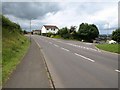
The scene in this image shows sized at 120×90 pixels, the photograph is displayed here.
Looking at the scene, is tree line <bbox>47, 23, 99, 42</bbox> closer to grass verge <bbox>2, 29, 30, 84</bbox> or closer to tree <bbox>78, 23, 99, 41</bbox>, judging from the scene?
tree <bbox>78, 23, 99, 41</bbox>

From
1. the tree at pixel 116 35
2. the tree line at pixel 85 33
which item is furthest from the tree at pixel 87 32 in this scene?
the tree at pixel 116 35

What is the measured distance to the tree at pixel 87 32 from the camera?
265 ft

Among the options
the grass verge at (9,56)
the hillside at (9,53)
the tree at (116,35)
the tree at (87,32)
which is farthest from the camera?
the tree at (87,32)

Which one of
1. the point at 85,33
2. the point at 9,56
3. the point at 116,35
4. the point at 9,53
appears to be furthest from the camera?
the point at 85,33

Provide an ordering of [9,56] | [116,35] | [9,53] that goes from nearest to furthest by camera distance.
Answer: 1. [9,56]
2. [9,53]
3. [116,35]

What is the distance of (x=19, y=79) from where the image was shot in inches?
390

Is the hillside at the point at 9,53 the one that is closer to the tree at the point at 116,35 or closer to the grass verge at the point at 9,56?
the grass verge at the point at 9,56

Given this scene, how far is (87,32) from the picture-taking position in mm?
80750

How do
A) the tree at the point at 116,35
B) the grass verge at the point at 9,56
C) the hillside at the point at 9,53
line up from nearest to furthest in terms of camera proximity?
the grass verge at the point at 9,56, the hillside at the point at 9,53, the tree at the point at 116,35

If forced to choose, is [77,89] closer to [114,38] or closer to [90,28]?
[114,38]

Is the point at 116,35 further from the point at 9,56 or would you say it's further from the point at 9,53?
the point at 9,56

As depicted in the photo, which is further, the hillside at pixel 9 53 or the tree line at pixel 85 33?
the tree line at pixel 85 33

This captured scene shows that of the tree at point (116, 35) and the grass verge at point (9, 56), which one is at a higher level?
the tree at point (116, 35)

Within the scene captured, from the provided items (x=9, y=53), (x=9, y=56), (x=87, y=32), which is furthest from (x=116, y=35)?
(x=9, y=56)
